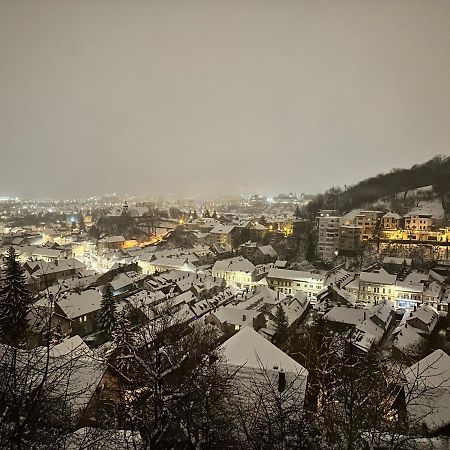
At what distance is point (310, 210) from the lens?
62.9 metres

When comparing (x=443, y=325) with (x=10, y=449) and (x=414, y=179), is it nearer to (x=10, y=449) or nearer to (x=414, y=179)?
(x=10, y=449)

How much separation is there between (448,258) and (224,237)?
32370 millimetres

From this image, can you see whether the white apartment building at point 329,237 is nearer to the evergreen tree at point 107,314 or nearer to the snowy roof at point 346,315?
the snowy roof at point 346,315

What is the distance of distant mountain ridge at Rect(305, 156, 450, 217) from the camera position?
184ft

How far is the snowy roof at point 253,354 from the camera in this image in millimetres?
9812

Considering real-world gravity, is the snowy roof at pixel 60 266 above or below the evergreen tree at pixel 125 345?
below

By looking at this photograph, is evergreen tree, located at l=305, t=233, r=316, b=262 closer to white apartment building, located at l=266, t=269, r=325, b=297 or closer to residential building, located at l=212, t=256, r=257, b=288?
white apartment building, located at l=266, t=269, r=325, b=297

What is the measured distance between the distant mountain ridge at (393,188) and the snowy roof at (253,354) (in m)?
49.1

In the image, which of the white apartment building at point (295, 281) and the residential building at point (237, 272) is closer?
the white apartment building at point (295, 281)

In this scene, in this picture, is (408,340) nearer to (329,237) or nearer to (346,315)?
(346,315)

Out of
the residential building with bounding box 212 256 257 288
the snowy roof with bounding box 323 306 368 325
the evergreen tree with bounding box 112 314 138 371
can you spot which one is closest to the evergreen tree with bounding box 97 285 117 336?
the snowy roof with bounding box 323 306 368 325

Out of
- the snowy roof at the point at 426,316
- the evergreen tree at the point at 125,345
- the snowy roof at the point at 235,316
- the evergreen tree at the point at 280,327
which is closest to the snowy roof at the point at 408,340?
the snowy roof at the point at 426,316

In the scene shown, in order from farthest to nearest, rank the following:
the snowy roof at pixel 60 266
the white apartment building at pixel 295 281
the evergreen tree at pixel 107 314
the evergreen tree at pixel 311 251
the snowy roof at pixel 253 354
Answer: the evergreen tree at pixel 311 251 < the snowy roof at pixel 60 266 < the white apartment building at pixel 295 281 < the evergreen tree at pixel 107 314 < the snowy roof at pixel 253 354

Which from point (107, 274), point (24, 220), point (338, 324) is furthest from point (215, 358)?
point (24, 220)
